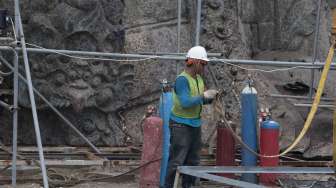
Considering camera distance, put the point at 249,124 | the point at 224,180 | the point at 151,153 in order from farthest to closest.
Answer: the point at 249,124 → the point at 151,153 → the point at 224,180

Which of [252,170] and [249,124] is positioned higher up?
[249,124]

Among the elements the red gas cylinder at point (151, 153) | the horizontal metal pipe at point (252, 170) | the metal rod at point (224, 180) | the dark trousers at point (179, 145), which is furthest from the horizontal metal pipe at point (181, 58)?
the metal rod at point (224, 180)

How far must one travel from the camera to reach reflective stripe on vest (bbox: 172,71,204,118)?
28.9ft

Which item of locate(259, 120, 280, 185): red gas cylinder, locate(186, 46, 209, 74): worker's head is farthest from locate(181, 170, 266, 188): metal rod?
locate(259, 120, 280, 185): red gas cylinder

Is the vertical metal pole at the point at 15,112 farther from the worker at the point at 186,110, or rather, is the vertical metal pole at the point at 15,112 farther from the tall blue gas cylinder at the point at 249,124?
the tall blue gas cylinder at the point at 249,124

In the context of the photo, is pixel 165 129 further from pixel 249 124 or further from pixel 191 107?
pixel 249 124

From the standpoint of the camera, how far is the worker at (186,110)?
8750 millimetres

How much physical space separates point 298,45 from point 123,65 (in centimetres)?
443

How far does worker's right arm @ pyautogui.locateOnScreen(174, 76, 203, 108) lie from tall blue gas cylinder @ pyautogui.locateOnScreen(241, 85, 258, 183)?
3.81 ft

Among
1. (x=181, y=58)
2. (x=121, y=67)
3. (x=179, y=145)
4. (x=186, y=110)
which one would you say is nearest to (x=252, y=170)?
(x=179, y=145)

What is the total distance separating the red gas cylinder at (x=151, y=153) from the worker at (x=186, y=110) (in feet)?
1.92

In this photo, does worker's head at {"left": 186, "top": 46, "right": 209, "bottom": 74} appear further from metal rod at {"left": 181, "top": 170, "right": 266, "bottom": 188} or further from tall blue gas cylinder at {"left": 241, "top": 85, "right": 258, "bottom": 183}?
metal rod at {"left": 181, "top": 170, "right": 266, "bottom": 188}

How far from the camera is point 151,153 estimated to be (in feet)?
31.4

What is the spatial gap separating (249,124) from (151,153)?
1.21 meters
